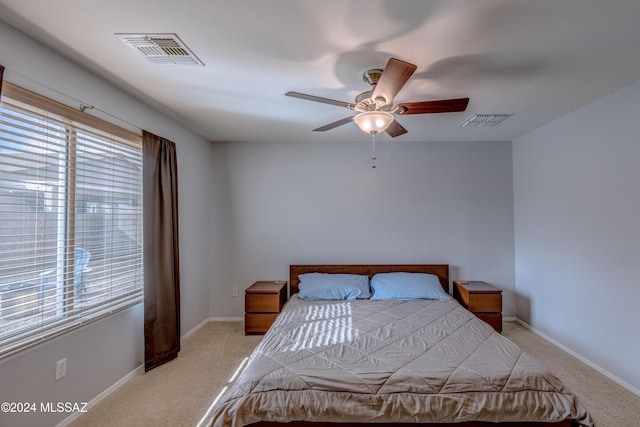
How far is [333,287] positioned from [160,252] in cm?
196

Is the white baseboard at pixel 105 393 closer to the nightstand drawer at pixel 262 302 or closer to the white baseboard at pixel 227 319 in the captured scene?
the nightstand drawer at pixel 262 302

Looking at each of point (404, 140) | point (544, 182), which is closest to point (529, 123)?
point (544, 182)

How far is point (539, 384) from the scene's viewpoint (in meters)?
1.67

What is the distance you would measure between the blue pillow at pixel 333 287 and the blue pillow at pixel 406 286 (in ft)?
0.51

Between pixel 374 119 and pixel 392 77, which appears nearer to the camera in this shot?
pixel 392 77

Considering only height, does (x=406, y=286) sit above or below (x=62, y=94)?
below

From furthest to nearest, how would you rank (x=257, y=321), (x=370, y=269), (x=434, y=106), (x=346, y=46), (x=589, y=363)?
(x=370, y=269)
(x=257, y=321)
(x=589, y=363)
(x=434, y=106)
(x=346, y=46)

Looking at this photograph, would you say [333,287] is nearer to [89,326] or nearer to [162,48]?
[89,326]

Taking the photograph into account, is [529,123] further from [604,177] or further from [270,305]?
[270,305]

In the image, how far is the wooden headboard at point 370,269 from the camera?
387cm

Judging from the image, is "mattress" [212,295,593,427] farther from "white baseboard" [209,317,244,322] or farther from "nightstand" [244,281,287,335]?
"white baseboard" [209,317,244,322]

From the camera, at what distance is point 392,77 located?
1685 mm

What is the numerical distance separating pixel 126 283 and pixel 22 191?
1.11 meters

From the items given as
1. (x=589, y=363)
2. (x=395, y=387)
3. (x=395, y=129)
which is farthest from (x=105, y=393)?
(x=589, y=363)
